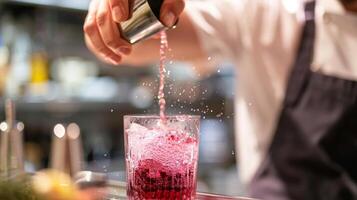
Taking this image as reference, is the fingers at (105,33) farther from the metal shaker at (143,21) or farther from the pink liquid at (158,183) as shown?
the pink liquid at (158,183)

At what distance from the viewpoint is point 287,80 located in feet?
5.36

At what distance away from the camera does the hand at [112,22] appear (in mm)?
785

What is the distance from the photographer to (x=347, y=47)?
1.58 m

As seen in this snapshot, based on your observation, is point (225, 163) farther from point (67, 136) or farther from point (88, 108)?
point (67, 136)

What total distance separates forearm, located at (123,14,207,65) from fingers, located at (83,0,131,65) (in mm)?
442

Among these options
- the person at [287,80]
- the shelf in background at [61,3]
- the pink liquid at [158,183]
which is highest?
the shelf in background at [61,3]

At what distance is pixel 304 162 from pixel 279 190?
102mm

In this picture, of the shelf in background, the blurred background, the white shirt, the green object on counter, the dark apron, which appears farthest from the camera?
the shelf in background

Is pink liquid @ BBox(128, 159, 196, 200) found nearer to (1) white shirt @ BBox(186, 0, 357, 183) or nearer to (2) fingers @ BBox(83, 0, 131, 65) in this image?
(2) fingers @ BBox(83, 0, 131, 65)

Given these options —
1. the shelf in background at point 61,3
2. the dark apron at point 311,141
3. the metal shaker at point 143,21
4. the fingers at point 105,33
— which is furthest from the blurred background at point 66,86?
the metal shaker at point 143,21

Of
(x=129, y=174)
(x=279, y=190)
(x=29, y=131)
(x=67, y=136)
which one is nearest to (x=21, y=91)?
(x=29, y=131)

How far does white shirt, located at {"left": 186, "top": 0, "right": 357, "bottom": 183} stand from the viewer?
5.21 ft

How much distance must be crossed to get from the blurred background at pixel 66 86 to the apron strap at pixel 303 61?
1.09 m

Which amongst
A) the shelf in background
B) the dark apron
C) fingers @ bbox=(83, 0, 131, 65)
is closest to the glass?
fingers @ bbox=(83, 0, 131, 65)
